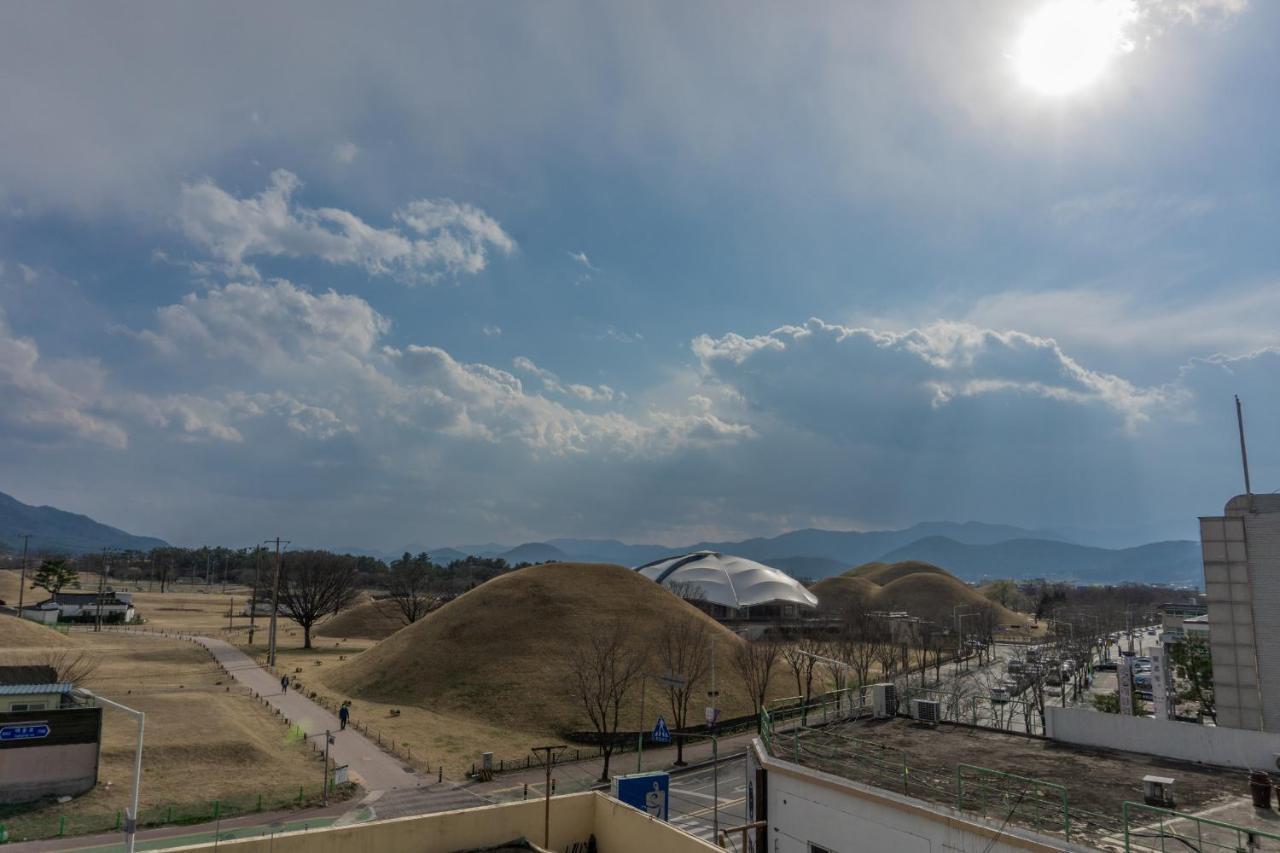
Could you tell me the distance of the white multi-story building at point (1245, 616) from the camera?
26.1 meters

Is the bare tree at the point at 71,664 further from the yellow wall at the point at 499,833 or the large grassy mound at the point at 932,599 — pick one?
the large grassy mound at the point at 932,599

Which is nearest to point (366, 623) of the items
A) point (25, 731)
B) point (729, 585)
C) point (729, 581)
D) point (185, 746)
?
point (729, 585)

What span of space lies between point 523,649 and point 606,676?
1393cm

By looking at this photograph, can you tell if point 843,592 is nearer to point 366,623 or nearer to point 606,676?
point 366,623

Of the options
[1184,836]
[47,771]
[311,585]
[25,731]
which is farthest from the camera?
[311,585]

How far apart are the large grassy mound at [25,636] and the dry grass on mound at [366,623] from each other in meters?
38.5

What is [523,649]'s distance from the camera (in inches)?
2707

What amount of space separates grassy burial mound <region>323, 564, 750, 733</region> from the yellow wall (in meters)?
42.2

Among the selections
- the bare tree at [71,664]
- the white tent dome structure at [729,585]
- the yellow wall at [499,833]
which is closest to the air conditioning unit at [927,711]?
the yellow wall at [499,833]

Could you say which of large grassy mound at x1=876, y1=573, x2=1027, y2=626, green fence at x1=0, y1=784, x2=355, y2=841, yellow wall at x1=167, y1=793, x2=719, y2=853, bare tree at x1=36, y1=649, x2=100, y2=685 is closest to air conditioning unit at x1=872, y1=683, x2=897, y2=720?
yellow wall at x1=167, y1=793, x2=719, y2=853

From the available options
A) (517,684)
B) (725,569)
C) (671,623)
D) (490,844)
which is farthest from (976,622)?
(490,844)

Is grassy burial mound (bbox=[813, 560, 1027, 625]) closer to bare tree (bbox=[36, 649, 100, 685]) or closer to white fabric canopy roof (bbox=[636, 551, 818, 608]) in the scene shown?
white fabric canopy roof (bbox=[636, 551, 818, 608])

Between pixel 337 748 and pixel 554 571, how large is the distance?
133ft

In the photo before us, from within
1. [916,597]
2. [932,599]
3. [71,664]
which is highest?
[71,664]
